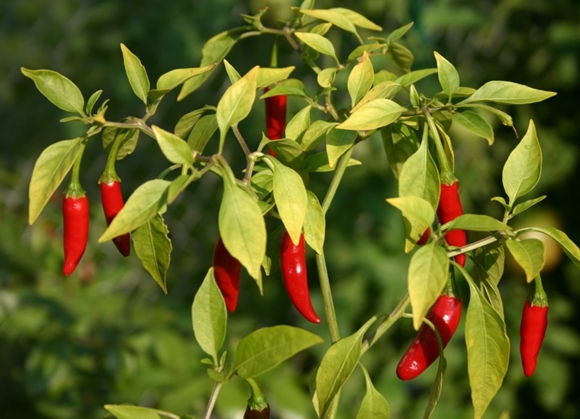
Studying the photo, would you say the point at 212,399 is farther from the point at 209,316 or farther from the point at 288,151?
the point at 288,151

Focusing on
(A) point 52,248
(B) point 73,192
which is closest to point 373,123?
(B) point 73,192

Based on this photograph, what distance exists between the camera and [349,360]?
76 centimetres

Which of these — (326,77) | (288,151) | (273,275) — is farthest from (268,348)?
(273,275)

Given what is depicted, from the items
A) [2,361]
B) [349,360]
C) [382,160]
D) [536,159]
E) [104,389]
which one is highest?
[536,159]

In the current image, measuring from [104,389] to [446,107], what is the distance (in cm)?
135

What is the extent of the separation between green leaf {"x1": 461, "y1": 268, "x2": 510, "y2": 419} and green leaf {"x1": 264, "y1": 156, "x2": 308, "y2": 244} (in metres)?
0.14

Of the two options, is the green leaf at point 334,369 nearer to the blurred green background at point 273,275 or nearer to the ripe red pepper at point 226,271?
the ripe red pepper at point 226,271

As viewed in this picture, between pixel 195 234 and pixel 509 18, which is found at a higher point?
pixel 509 18

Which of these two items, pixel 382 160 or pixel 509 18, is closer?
pixel 382 160

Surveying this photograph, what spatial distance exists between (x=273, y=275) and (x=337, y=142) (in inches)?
58.9

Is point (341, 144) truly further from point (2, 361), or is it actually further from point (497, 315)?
point (2, 361)

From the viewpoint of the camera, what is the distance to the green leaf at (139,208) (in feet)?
2.10

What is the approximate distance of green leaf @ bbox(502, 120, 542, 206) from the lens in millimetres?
797

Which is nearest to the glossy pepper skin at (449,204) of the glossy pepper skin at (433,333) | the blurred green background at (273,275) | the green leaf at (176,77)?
the glossy pepper skin at (433,333)
